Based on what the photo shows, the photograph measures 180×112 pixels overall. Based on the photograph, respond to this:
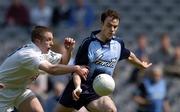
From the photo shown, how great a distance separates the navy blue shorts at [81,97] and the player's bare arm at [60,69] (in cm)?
87

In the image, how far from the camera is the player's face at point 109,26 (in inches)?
529

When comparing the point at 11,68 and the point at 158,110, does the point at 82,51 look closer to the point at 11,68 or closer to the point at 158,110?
the point at 11,68

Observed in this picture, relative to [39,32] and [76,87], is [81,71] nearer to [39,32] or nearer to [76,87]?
[76,87]

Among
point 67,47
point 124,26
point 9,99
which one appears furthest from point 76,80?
point 124,26

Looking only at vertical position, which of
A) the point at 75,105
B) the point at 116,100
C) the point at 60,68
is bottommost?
the point at 116,100

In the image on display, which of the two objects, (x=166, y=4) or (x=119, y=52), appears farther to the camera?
(x=166, y=4)

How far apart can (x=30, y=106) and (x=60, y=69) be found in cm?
100

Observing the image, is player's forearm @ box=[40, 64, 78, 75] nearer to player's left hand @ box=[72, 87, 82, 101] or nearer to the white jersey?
the white jersey

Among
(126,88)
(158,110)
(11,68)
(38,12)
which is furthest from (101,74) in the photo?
(38,12)

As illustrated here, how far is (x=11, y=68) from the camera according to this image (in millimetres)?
13250

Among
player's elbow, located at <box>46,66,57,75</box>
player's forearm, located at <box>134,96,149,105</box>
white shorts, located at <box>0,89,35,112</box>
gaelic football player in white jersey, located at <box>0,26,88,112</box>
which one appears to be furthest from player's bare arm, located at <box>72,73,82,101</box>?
player's forearm, located at <box>134,96,149,105</box>

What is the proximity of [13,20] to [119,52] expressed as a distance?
32.1 feet

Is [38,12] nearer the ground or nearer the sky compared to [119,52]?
nearer the ground

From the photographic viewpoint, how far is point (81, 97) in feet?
44.9
